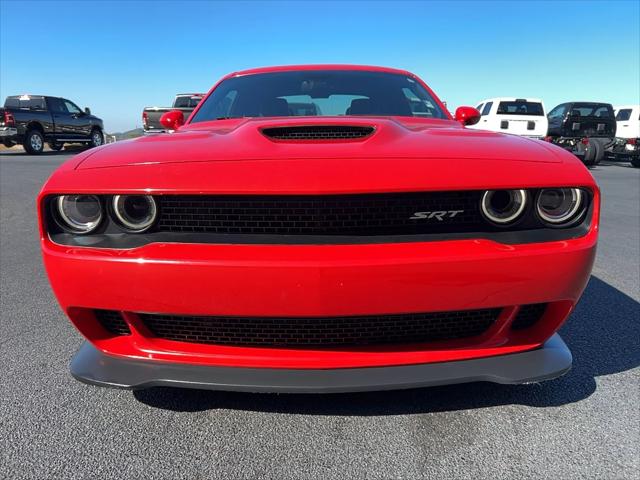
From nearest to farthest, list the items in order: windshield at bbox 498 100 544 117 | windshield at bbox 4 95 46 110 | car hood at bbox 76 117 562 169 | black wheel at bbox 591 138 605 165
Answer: car hood at bbox 76 117 562 169
black wheel at bbox 591 138 605 165
windshield at bbox 498 100 544 117
windshield at bbox 4 95 46 110

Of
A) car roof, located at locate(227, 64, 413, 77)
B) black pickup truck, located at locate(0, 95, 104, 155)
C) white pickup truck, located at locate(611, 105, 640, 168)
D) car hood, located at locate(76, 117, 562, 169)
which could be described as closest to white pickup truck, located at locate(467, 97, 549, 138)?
white pickup truck, located at locate(611, 105, 640, 168)

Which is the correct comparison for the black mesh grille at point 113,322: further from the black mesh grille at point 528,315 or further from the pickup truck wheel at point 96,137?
the pickup truck wheel at point 96,137

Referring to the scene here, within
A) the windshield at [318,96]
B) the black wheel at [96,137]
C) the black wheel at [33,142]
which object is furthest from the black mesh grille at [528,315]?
the black wheel at [96,137]

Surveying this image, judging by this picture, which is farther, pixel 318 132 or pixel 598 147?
pixel 598 147

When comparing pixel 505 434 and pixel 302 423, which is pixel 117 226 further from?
pixel 505 434

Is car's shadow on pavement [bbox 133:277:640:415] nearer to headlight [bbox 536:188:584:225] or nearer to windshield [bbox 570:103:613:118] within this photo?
headlight [bbox 536:188:584:225]

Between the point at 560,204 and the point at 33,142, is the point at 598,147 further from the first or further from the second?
the point at 33,142

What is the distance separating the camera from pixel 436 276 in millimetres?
1370

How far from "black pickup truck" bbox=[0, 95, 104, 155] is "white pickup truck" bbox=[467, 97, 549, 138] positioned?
49.0ft

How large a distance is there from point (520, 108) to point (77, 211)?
51.5 feet

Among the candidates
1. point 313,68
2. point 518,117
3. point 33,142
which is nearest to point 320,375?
point 313,68

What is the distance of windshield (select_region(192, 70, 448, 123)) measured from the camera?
2.72 meters

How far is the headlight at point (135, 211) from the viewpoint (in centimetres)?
148

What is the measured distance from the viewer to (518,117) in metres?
14.2
